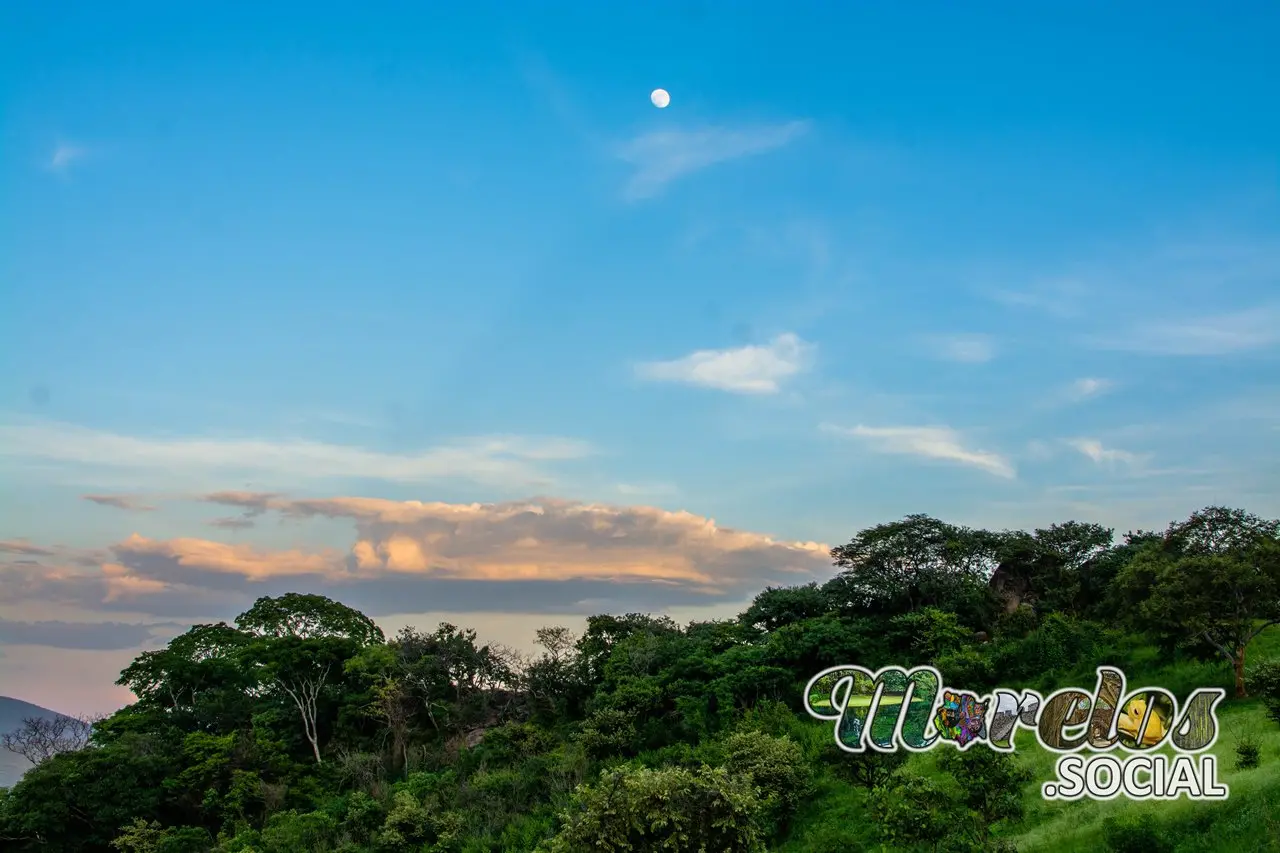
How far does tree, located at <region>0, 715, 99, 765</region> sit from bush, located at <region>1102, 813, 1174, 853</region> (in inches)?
1898

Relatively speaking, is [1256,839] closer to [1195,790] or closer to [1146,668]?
[1195,790]

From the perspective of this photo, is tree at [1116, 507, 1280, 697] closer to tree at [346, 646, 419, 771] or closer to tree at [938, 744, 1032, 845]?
tree at [938, 744, 1032, 845]

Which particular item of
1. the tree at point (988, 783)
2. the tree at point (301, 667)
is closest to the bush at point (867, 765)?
the tree at point (988, 783)

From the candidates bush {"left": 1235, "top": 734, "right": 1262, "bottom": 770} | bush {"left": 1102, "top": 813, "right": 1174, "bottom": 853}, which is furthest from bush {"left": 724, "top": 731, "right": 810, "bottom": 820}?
bush {"left": 1235, "top": 734, "right": 1262, "bottom": 770}

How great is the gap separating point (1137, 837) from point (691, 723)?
21305mm

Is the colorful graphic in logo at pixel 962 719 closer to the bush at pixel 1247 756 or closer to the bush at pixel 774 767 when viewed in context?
the bush at pixel 774 767

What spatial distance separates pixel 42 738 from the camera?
46250 millimetres

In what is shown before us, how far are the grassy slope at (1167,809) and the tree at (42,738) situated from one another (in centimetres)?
4057

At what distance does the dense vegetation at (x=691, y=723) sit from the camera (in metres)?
18.0

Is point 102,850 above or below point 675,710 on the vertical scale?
below

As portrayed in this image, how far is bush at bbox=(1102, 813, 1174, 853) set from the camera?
1720 centimetres

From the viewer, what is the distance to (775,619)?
47.7 m

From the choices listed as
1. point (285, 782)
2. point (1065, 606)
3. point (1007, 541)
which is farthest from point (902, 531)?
point (285, 782)

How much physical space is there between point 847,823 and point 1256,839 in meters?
10.5
